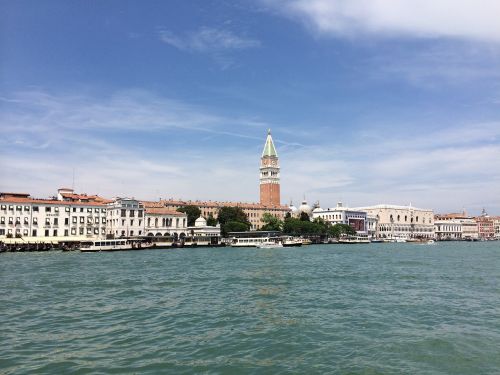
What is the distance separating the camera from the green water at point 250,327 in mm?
10516

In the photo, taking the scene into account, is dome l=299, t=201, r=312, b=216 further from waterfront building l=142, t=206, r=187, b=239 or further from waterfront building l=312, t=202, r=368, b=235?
waterfront building l=142, t=206, r=187, b=239

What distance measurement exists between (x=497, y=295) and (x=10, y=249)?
5380cm

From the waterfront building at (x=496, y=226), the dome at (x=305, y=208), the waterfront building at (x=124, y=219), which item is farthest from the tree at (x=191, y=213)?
the waterfront building at (x=496, y=226)

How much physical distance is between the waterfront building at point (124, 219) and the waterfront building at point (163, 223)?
207 centimetres

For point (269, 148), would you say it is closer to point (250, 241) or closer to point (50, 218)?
point (250, 241)

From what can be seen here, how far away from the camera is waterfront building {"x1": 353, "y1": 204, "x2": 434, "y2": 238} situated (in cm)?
14638

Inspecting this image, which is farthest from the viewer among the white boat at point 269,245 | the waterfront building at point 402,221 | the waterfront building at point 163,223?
the waterfront building at point 402,221

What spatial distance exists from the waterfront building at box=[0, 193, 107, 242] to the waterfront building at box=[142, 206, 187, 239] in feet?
25.5

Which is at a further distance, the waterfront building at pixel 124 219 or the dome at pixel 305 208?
the dome at pixel 305 208

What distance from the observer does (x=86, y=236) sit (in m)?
74.2

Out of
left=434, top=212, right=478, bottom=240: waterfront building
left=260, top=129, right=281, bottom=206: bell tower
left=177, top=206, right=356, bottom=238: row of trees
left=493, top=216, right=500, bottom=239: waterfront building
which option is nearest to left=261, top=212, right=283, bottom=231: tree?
left=177, top=206, right=356, bottom=238: row of trees

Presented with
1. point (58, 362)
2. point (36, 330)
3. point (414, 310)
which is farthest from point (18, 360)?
point (414, 310)

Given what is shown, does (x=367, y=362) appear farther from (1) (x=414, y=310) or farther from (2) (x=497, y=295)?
(2) (x=497, y=295)

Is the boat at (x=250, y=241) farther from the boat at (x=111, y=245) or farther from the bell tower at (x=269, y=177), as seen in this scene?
the bell tower at (x=269, y=177)
